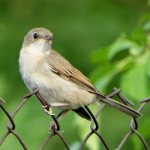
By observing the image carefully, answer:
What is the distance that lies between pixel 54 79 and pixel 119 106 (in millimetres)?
651

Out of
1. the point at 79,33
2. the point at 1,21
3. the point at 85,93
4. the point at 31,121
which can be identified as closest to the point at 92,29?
the point at 79,33

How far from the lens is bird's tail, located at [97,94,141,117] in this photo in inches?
174

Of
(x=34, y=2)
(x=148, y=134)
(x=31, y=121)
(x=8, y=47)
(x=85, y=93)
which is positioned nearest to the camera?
(x=148, y=134)

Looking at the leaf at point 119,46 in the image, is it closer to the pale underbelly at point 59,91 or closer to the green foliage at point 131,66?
the green foliage at point 131,66

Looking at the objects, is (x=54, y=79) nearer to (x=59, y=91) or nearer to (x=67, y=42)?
(x=59, y=91)

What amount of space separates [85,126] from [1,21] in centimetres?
275

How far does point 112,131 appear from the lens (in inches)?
273

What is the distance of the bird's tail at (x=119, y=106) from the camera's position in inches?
174

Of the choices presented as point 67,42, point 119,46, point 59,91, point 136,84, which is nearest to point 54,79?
point 59,91

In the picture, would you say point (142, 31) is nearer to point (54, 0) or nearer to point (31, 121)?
point (31, 121)

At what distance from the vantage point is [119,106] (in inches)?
183

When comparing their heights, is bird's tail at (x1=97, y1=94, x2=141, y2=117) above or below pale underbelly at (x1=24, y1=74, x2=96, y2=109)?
above

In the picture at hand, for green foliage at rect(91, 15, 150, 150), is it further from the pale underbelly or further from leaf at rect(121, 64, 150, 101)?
the pale underbelly

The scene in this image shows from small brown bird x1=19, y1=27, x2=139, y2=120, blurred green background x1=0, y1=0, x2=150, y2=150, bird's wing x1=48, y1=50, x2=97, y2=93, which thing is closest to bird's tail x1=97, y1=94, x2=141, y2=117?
small brown bird x1=19, y1=27, x2=139, y2=120
